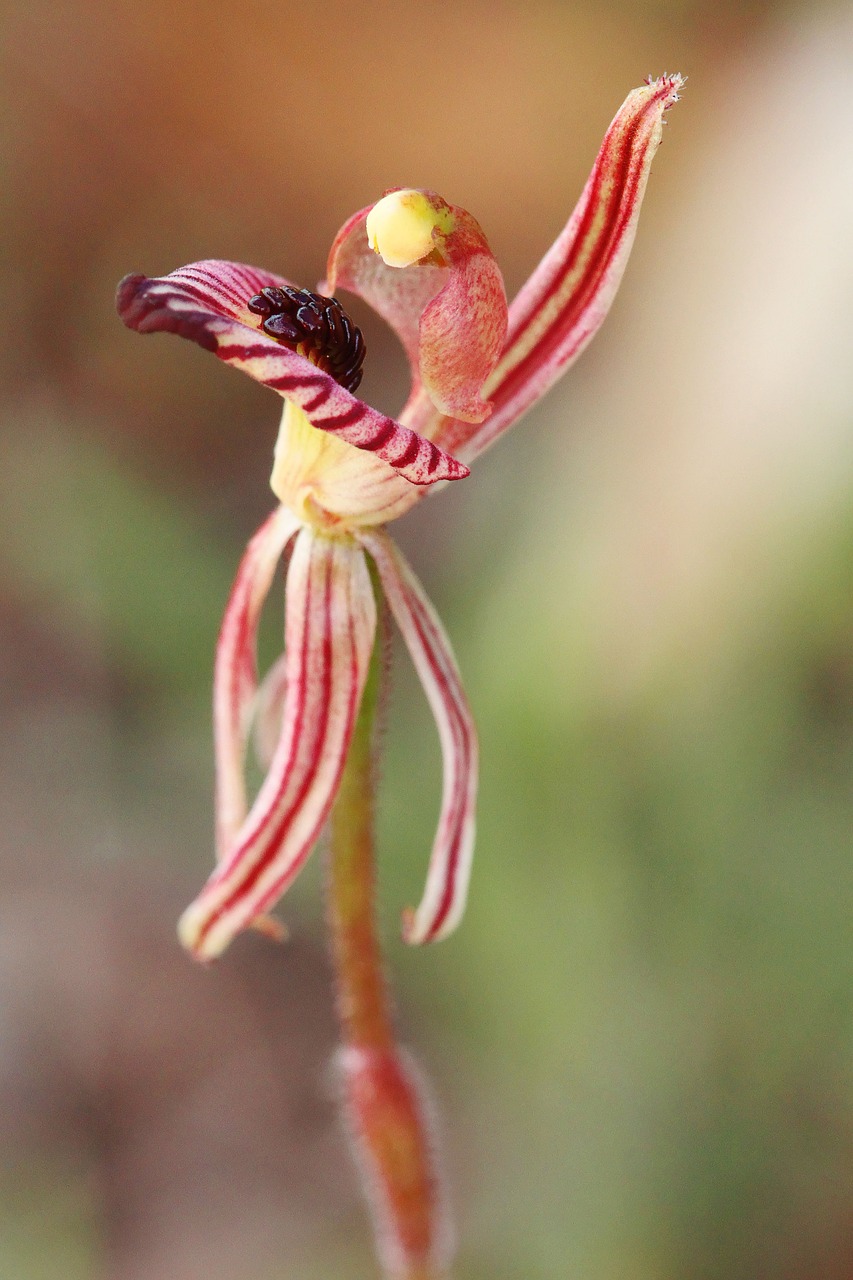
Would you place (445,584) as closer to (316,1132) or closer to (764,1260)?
(316,1132)

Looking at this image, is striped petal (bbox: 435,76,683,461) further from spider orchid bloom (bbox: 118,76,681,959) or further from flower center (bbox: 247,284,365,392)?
flower center (bbox: 247,284,365,392)

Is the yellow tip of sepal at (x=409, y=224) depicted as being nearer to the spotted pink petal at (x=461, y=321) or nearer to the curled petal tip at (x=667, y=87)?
the spotted pink petal at (x=461, y=321)

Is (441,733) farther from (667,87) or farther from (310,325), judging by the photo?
(667,87)

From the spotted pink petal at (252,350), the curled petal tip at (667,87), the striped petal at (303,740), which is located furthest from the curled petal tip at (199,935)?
the curled petal tip at (667,87)

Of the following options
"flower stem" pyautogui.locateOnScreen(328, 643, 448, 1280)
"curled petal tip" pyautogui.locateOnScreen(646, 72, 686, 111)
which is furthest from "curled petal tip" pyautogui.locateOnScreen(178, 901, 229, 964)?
"curled petal tip" pyautogui.locateOnScreen(646, 72, 686, 111)

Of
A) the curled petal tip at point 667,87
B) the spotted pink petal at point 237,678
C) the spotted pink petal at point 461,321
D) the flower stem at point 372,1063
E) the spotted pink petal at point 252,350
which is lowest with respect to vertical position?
the flower stem at point 372,1063

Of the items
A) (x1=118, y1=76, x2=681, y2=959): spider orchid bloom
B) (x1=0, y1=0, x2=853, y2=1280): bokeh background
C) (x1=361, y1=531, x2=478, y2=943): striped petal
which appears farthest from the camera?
→ (x1=0, y1=0, x2=853, y2=1280): bokeh background

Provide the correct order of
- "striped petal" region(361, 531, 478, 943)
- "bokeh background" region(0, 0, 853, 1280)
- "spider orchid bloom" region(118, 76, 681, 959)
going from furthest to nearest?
1. "bokeh background" region(0, 0, 853, 1280)
2. "striped petal" region(361, 531, 478, 943)
3. "spider orchid bloom" region(118, 76, 681, 959)
